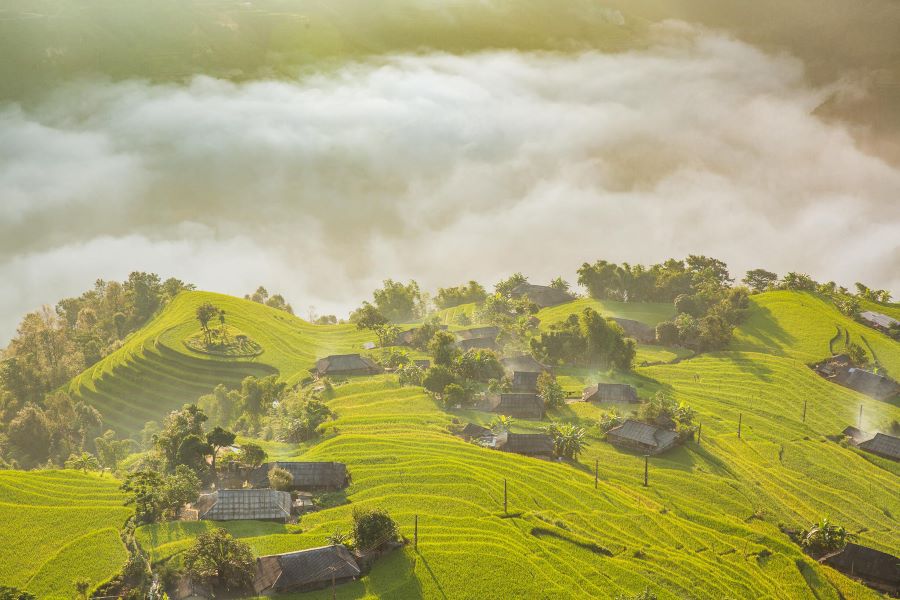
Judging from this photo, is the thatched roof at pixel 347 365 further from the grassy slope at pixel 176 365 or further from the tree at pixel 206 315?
the tree at pixel 206 315

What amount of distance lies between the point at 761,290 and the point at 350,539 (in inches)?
5416

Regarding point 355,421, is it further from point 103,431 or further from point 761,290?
point 761,290

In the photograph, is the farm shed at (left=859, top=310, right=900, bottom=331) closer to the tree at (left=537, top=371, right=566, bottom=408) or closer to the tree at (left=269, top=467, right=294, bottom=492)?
the tree at (left=537, top=371, right=566, bottom=408)

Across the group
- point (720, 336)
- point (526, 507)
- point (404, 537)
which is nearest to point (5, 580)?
point (404, 537)

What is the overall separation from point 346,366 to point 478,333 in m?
30.3

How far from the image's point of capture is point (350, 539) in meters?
56.0

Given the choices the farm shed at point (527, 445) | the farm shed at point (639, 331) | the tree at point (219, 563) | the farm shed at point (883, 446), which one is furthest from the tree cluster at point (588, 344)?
the tree at point (219, 563)

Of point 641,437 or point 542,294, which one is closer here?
point 641,437

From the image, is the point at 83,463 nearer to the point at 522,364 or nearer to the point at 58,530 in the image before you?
the point at 58,530

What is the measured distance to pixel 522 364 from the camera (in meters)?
117

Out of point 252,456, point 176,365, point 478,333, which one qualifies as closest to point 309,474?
point 252,456

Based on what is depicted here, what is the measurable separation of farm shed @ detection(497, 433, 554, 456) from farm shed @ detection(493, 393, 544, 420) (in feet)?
41.1

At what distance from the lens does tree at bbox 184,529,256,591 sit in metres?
50.5

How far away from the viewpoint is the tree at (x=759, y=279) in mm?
163875
